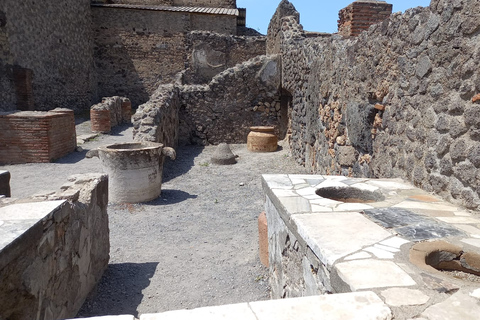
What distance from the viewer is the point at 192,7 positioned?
1970 centimetres

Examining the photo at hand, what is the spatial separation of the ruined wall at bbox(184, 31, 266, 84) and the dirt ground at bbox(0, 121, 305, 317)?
7302mm

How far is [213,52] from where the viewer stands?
14.3 metres

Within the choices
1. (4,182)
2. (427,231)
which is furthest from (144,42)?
(427,231)

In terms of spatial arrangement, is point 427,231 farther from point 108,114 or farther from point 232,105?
point 108,114

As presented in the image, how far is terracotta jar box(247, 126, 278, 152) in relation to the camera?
31.8ft

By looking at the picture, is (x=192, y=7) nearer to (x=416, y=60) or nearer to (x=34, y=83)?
(x=34, y=83)

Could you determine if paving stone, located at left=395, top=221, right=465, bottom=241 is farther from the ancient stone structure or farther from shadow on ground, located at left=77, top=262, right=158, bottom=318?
the ancient stone structure

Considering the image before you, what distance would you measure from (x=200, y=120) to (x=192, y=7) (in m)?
11.6

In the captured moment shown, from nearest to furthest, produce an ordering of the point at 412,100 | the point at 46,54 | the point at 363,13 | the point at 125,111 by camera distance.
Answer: the point at 412,100 < the point at 363,13 < the point at 46,54 < the point at 125,111

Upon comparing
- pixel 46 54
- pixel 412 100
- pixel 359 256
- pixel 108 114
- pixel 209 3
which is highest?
pixel 209 3

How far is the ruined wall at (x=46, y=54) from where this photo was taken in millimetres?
11945

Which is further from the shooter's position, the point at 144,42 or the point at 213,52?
the point at 144,42

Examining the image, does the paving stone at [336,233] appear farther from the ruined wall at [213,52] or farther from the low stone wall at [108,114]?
the ruined wall at [213,52]

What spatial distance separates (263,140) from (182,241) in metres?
5.62
